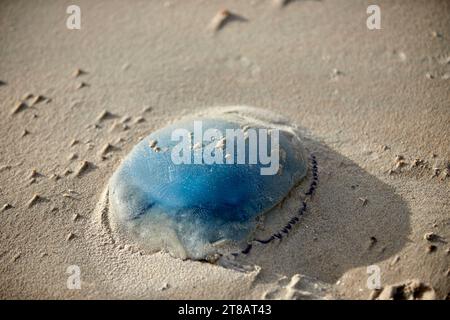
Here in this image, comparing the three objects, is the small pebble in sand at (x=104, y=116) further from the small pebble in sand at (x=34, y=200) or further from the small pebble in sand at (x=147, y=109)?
the small pebble in sand at (x=34, y=200)

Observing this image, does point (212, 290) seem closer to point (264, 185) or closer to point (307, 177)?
point (264, 185)

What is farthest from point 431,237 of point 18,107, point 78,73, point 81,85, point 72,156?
point 18,107

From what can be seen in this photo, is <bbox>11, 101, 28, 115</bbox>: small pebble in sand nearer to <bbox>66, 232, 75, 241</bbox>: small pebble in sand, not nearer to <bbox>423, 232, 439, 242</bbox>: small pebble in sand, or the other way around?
<bbox>66, 232, 75, 241</bbox>: small pebble in sand

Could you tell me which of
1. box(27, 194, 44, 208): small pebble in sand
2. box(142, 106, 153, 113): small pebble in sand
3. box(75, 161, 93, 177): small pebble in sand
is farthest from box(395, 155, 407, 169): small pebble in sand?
box(27, 194, 44, 208): small pebble in sand

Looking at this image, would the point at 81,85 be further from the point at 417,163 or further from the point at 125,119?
the point at 417,163

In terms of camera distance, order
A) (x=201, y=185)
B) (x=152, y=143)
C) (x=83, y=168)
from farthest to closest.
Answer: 1. (x=83, y=168)
2. (x=152, y=143)
3. (x=201, y=185)
